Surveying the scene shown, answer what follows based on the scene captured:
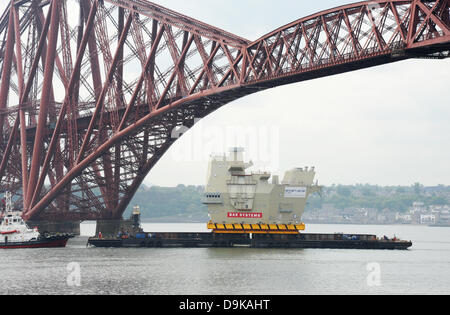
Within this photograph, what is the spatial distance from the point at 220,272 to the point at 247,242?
23502mm

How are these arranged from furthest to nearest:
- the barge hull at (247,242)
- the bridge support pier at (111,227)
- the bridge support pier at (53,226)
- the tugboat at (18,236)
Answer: the bridge support pier at (111,227)
the bridge support pier at (53,226)
the tugboat at (18,236)
the barge hull at (247,242)

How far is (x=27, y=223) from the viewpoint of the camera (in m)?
82.9

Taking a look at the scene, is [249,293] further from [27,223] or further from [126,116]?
[27,223]

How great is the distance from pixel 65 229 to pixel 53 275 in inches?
1829

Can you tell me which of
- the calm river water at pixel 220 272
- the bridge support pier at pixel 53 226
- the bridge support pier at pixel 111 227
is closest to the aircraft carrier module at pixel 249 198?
the calm river water at pixel 220 272

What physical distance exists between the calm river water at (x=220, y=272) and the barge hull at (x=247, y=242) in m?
3.37

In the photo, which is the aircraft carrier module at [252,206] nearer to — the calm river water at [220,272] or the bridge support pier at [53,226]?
the calm river water at [220,272]

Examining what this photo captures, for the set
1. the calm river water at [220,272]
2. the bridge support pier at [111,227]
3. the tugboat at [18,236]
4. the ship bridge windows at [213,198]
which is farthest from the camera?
the bridge support pier at [111,227]

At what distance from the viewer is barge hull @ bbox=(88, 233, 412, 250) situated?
75.2 m

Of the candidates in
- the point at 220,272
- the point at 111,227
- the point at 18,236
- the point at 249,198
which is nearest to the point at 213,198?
the point at 249,198

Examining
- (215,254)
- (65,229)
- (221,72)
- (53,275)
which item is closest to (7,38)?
(65,229)

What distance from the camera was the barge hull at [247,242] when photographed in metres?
75.2

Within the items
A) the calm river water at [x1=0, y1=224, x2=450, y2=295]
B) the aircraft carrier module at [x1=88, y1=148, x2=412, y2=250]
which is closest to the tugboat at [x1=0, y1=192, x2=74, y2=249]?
the calm river water at [x1=0, y1=224, x2=450, y2=295]

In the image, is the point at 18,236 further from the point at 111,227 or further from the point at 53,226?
the point at 111,227
